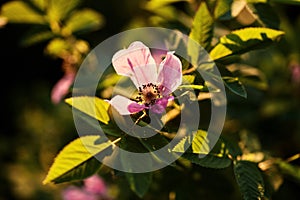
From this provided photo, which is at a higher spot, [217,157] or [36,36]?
[36,36]

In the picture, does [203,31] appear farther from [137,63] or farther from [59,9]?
[59,9]

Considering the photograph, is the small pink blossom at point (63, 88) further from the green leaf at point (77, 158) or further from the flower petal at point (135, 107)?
the flower petal at point (135, 107)

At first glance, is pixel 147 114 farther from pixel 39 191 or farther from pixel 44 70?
pixel 44 70

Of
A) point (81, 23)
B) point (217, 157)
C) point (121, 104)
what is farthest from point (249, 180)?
point (81, 23)

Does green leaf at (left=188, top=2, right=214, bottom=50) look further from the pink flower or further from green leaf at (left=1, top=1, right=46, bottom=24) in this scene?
green leaf at (left=1, top=1, right=46, bottom=24)

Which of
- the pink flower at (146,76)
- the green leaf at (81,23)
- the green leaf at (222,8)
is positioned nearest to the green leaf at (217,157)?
the pink flower at (146,76)

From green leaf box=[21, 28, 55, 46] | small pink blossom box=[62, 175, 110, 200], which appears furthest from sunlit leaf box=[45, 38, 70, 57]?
small pink blossom box=[62, 175, 110, 200]

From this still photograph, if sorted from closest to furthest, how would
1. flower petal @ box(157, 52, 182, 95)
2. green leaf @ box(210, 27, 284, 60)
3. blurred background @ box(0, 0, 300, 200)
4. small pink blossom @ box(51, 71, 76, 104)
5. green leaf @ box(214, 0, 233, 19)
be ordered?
flower petal @ box(157, 52, 182, 95), green leaf @ box(210, 27, 284, 60), green leaf @ box(214, 0, 233, 19), blurred background @ box(0, 0, 300, 200), small pink blossom @ box(51, 71, 76, 104)
